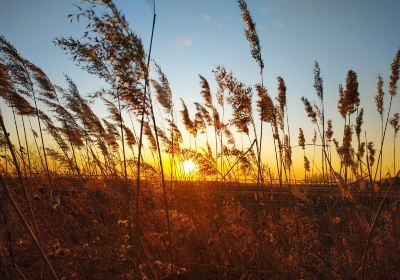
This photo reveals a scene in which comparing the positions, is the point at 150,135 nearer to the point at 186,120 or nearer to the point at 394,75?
the point at 186,120

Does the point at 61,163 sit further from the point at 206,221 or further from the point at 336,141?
the point at 336,141

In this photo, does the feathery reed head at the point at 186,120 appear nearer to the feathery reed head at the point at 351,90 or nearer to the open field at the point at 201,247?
the open field at the point at 201,247

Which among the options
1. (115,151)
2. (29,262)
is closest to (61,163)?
(115,151)

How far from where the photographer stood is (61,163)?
224 inches

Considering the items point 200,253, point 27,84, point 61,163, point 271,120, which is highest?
point 27,84

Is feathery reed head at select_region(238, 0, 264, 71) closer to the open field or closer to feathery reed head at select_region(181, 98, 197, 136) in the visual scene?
the open field

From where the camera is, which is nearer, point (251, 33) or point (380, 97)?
point (251, 33)

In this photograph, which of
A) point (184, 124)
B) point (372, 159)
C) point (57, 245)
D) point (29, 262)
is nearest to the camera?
point (57, 245)

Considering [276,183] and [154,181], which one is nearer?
[154,181]

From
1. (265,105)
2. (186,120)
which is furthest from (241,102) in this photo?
(186,120)

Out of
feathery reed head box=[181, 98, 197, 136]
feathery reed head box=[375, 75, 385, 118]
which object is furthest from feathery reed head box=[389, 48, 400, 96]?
feathery reed head box=[181, 98, 197, 136]

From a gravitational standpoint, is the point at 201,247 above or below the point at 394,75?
below

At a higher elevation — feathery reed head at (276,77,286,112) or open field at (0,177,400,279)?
feathery reed head at (276,77,286,112)

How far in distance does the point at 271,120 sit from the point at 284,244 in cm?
174
